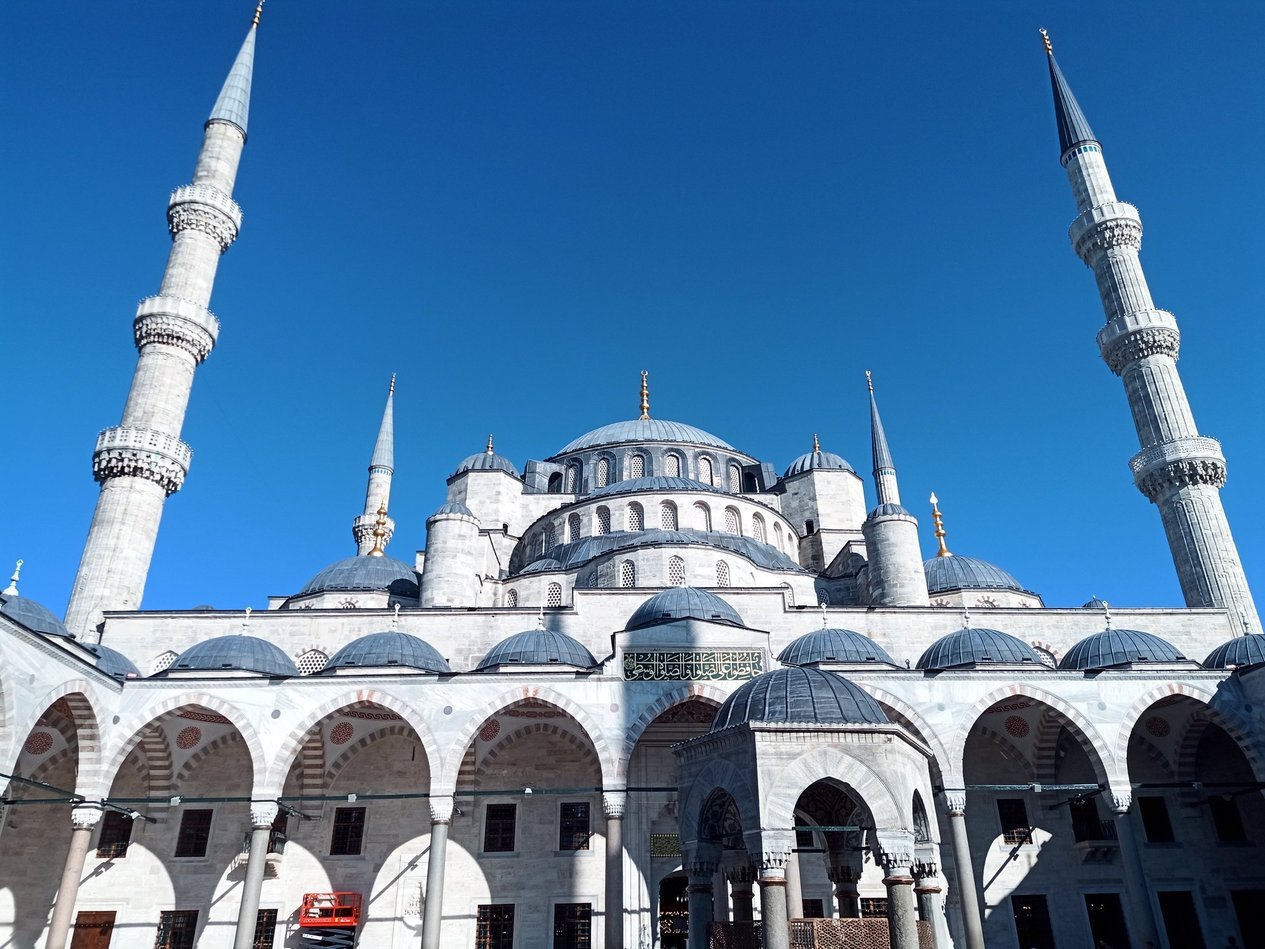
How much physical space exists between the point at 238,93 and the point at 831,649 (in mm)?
20124

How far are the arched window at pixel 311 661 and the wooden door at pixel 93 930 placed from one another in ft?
15.2

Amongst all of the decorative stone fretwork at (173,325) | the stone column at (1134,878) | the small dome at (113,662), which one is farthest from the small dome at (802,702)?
the decorative stone fretwork at (173,325)

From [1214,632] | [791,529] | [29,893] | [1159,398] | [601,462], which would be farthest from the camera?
[601,462]

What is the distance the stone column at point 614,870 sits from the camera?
12.0 m

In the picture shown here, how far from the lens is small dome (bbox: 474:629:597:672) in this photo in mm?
14320

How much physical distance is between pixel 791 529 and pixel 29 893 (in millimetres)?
16731

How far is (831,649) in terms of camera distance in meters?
14.6

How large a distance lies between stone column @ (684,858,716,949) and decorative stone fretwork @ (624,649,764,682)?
669 cm

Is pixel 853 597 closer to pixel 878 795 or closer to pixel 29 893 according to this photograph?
pixel 878 795

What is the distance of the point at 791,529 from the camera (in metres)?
23.1

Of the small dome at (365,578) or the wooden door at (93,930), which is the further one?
the small dome at (365,578)

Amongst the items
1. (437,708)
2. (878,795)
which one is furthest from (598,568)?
Answer: (878,795)

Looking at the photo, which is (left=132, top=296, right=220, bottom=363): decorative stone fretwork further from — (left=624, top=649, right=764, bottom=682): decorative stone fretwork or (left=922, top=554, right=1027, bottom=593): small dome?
(left=922, top=554, right=1027, bottom=593): small dome

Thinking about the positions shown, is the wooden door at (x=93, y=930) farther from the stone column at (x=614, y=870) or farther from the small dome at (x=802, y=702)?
the small dome at (x=802, y=702)
